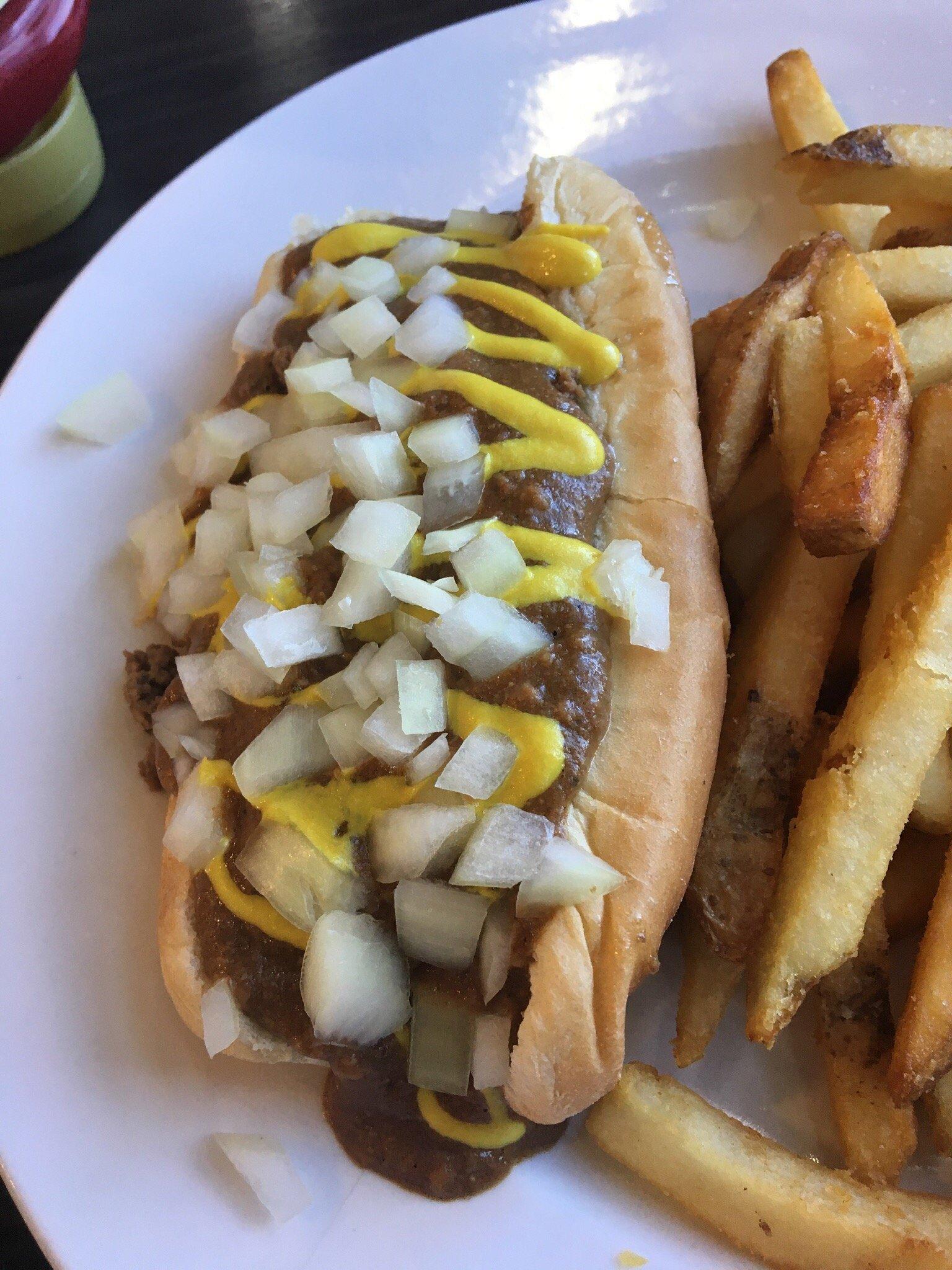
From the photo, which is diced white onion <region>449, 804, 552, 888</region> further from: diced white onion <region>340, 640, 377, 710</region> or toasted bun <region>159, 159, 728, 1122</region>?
diced white onion <region>340, 640, 377, 710</region>

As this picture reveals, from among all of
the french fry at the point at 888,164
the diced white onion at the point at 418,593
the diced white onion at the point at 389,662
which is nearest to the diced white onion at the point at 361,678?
the diced white onion at the point at 389,662

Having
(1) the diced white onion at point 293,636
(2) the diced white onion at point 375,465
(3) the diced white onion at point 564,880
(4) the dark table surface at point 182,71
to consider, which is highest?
(4) the dark table surface at point 182,71

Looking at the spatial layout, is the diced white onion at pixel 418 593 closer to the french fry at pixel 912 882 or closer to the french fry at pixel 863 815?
the french fry at pixel 863 815

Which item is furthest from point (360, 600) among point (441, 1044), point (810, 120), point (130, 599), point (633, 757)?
point (810, 120)

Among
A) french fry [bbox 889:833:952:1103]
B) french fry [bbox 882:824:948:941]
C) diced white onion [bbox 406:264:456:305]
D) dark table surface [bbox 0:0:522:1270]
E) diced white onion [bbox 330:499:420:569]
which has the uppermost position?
dark table surface [bbox 0:0:522:1270]


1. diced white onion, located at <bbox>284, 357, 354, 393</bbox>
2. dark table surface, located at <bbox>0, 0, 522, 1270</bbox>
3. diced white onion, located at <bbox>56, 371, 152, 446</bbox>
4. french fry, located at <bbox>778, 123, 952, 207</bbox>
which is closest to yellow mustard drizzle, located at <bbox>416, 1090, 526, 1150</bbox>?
diced white onion, located at <bbox>284, 357, 354, 393</bbox>

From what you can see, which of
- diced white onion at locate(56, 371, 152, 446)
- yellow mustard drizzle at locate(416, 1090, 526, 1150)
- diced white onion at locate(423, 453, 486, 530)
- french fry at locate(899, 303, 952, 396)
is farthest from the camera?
diced white onion at locate(56, 371, 152, 446)
